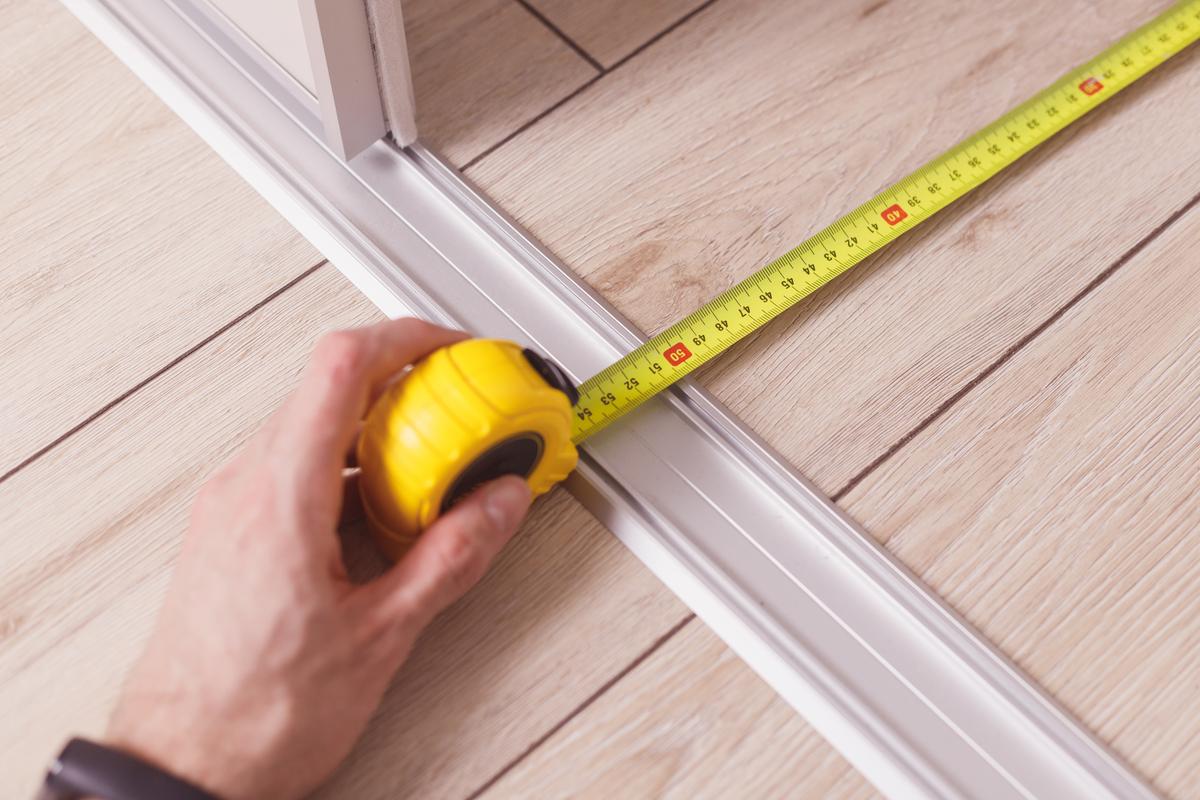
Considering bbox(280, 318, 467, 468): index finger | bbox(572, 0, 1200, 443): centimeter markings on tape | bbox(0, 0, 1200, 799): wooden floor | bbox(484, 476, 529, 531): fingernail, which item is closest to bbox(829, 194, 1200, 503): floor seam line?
bbox(0, 0, 1200, 799): wooden floor

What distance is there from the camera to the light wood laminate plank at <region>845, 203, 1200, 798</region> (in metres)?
0.85

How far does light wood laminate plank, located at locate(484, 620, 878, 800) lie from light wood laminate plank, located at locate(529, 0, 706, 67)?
0.64 m

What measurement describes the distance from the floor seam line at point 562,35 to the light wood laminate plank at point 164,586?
0.43m

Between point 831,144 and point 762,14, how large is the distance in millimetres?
186

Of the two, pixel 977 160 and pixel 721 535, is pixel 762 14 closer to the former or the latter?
pixel 977 160

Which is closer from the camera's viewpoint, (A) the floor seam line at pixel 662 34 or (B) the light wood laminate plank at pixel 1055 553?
(B) the light wood laminate plank at pixel 1055 553

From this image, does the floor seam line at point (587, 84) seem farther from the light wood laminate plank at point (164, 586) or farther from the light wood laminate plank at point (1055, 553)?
the light wood laminate plank at point (1055, 553)

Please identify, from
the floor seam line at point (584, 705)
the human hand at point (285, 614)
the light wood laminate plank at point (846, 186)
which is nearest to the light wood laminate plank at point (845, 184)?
the light wood laminate plank at point (846, 186)

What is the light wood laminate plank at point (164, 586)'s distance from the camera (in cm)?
82

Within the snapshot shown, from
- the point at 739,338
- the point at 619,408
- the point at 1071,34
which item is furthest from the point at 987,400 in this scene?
the point at 1071,34

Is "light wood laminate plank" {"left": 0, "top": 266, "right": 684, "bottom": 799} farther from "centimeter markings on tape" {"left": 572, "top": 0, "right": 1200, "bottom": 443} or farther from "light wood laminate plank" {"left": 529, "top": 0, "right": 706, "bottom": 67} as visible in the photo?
"light wood laminate plank" {"left": 529, "top": 0, "right": 706, "bottom": 67}

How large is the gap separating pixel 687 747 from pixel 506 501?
0.23 metres

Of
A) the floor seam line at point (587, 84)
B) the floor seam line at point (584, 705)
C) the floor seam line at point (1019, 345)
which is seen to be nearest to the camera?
the floor seam line at point (584, 705)

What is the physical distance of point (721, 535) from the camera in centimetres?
90
